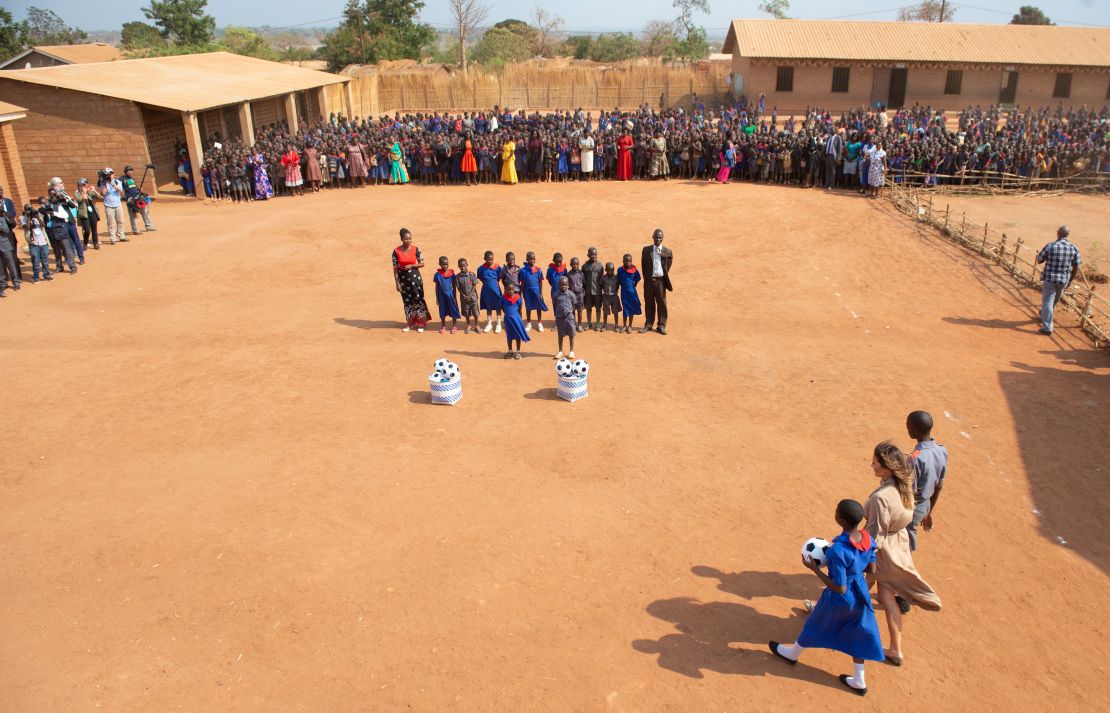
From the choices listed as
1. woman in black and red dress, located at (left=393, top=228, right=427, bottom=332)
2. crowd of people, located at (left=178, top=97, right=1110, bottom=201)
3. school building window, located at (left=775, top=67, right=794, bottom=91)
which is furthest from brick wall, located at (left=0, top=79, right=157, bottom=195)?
school building window, located at (left=775, top=67, right=794, bottom=91)

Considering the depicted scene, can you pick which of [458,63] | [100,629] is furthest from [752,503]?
[458,63]

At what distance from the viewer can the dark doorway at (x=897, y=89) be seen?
108ft

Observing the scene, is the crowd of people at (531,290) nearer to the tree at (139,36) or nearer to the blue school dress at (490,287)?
the blue school dress at (490,287)

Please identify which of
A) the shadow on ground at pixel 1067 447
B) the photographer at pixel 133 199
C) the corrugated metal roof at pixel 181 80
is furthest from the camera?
the corrugated metal roof at pixel 181 80

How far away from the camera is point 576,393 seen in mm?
9500

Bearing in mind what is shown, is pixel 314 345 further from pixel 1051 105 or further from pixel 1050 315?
pixel 1051 105

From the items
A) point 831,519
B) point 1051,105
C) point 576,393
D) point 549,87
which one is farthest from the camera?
point 549,87


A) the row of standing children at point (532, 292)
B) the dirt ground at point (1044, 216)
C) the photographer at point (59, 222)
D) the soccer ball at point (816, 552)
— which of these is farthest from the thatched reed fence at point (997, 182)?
the photographer at point (59, 222)

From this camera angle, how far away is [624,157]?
2273cm

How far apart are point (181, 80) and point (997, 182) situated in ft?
77.3

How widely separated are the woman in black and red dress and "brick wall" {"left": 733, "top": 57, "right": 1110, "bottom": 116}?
83.7 feet

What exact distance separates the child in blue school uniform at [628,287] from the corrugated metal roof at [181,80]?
14638mm

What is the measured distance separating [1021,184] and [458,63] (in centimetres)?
4051

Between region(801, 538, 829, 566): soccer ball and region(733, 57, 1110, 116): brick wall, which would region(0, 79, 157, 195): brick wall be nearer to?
region(801, 538, 829, 566): soccer ball
